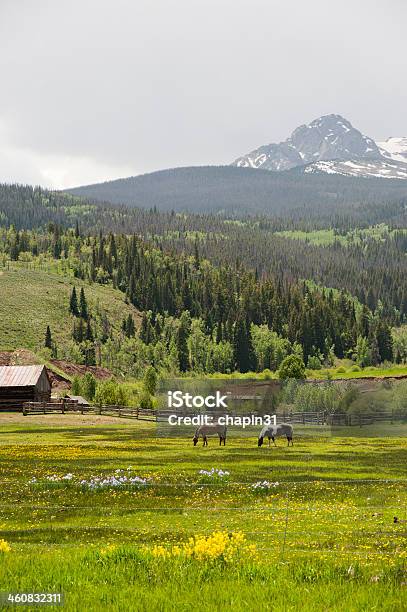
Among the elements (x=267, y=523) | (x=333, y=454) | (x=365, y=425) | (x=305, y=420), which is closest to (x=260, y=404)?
(x=305, y=420)

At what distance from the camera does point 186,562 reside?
12.7 metres

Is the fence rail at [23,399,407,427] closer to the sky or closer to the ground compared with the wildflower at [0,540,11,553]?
closer to the ground

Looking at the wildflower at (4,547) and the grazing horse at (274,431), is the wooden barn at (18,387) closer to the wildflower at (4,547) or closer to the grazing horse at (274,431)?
the grazing horse at (274,431)

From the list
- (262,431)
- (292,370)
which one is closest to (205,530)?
(262,431)

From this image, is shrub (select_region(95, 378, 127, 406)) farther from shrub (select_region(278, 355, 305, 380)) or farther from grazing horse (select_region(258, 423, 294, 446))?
grazing horse (select_region(258, 423, 294, 446))

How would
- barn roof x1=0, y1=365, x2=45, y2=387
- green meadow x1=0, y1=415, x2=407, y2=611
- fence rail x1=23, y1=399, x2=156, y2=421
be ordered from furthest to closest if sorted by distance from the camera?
barn roof x1=0, y1=365, x2=45, y2=387, fence rail x1=23, y1=399, x2=156, y2=421, green meadow x1=0, y1=415, x2=407, y2=611

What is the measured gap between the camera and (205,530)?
781 inches

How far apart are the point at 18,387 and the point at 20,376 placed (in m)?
1.57

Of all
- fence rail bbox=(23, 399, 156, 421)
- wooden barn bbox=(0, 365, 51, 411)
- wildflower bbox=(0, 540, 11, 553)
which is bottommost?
fence rail bbox=(23, 399, 156, 421)

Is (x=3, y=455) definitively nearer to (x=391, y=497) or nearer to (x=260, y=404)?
(x=391, y=497)

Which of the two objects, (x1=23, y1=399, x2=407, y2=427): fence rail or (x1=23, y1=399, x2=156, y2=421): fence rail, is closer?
(x1=23, y1=399, x2=407, y2=427): fence rail

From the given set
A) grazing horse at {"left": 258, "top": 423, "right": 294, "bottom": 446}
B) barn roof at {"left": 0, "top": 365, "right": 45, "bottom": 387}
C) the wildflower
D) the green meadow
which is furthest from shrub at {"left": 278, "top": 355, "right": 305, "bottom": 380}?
the wildflower

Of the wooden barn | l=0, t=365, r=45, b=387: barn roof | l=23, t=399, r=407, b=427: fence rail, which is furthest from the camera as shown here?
l=0, t=365, r=45, b=387: barn roof

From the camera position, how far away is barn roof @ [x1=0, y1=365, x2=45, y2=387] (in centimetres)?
10481
